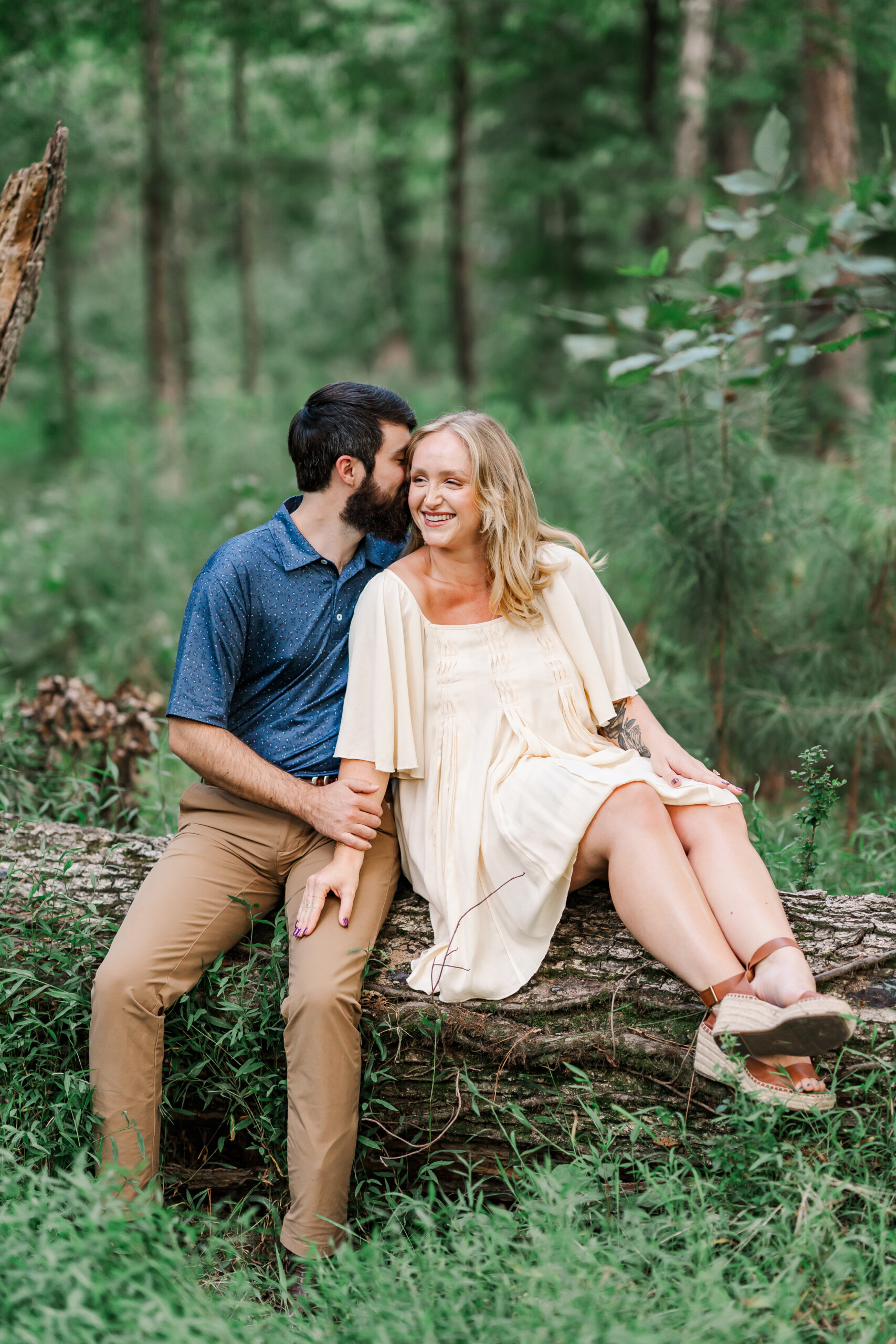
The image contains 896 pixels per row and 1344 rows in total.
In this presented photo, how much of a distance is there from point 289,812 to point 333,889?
0.77 feet

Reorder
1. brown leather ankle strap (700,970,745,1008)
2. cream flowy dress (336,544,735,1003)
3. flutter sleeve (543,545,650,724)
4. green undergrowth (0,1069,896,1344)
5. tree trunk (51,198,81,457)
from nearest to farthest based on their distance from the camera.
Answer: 1. green undergrowth (0,1069,896,1344)
2. brown leather ankle strap (700,970,745,1008)
3. cream flowy dress (336,544,735,1003)
4. flutter sleeve (543,545,650,724)
5. tree trunk (51,198,81,457)

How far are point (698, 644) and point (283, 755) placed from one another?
7.32 feet

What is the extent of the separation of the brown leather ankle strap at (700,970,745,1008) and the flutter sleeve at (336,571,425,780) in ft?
2.66

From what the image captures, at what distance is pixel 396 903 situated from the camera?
2400mm

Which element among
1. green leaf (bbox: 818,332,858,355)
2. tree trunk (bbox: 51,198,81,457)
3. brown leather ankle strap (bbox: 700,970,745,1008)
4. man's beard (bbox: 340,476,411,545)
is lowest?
brown leather ankle strap (bbox: 700,970,745,1008)

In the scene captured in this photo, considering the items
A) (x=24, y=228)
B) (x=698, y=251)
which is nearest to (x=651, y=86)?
(x=698, y=251)

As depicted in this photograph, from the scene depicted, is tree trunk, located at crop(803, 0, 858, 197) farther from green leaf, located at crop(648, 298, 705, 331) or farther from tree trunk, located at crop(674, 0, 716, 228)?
green leaf, located at crop(648, 298, 705, 331)

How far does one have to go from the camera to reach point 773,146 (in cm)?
285

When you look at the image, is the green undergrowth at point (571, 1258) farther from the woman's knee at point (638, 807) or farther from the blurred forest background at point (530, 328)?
the blurred forest background at point (530, 328)

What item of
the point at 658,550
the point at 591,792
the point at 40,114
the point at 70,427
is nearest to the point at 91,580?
the point at 658,550

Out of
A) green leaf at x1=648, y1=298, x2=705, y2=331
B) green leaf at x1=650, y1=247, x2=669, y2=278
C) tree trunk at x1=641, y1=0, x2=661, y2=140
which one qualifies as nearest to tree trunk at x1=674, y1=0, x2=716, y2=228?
tree trunk at x1=641, y1=0, x2=661, y2=140

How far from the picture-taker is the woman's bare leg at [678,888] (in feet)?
6.53

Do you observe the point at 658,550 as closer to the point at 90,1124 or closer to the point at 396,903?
the point at 396,903

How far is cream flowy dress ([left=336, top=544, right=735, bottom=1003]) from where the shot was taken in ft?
7.13
